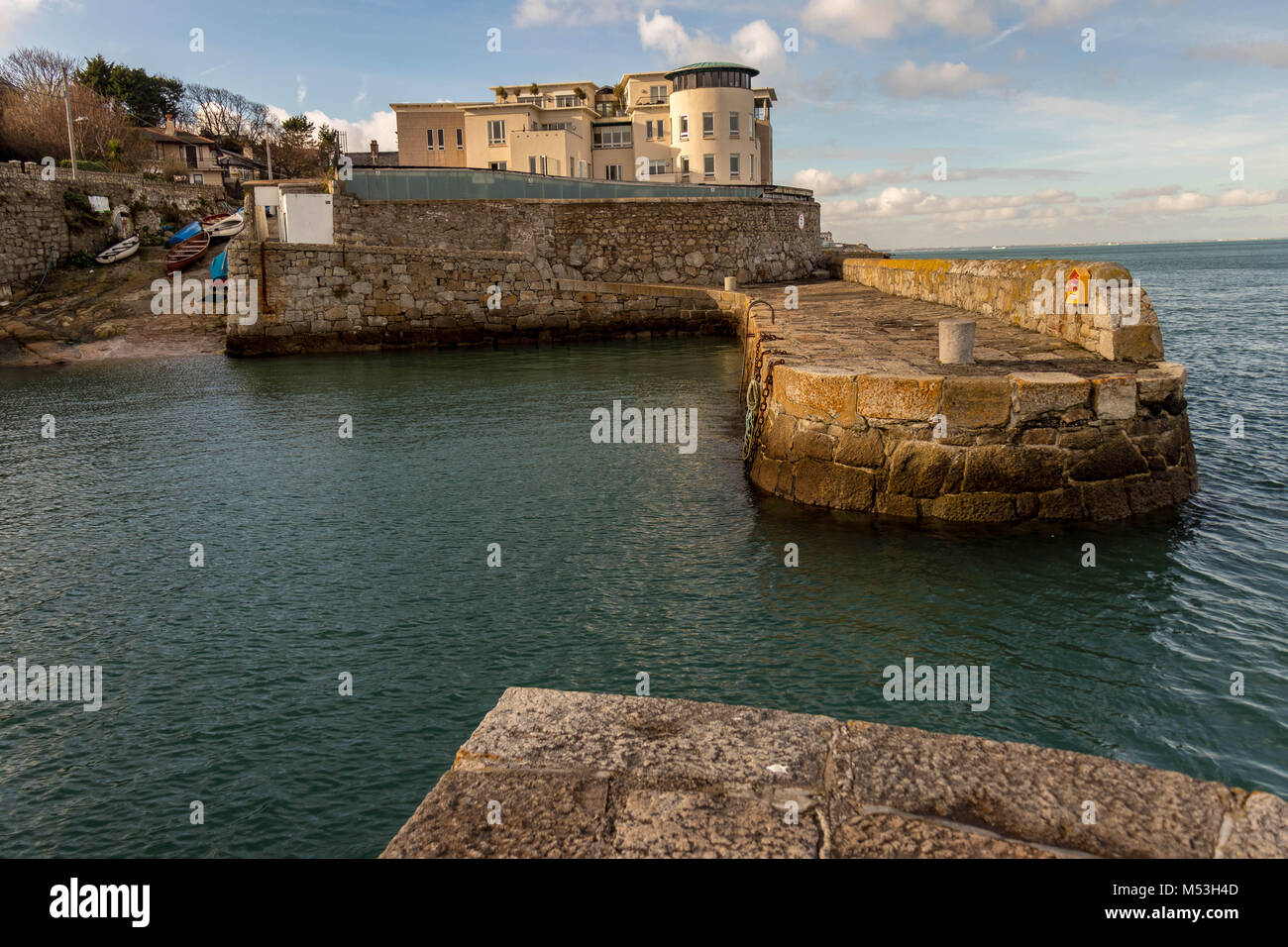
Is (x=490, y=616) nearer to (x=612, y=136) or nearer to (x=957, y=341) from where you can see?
(x=957, y=341)

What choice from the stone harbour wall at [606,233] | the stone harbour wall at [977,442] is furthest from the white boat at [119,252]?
the stone harbour wall at [977,442]

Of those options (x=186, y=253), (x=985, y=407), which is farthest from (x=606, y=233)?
(x=985, y=407)

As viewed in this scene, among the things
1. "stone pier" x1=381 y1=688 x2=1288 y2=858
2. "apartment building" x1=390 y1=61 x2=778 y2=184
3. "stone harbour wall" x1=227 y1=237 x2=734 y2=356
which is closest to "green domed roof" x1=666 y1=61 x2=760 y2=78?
"apartment building" x1=390 y1=61 x2=778 y2=184

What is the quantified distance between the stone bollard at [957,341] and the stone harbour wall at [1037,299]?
1.69 m

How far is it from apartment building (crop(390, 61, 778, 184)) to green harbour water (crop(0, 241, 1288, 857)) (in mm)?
41690

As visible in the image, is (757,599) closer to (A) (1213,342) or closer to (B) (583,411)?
(B) (583,411)

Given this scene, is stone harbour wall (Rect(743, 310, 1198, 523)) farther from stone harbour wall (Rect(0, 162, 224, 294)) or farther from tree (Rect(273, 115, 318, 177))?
tree (Rect(273, 115, 318, 177))

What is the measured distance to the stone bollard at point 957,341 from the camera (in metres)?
10.1

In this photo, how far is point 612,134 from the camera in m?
56.0

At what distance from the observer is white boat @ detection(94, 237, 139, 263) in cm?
3416

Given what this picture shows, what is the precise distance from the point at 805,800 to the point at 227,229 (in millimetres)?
38895

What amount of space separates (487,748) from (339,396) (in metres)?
17.4

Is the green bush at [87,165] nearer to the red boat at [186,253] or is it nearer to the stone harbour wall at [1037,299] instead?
the red boat at [186,253]

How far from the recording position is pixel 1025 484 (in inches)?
361
